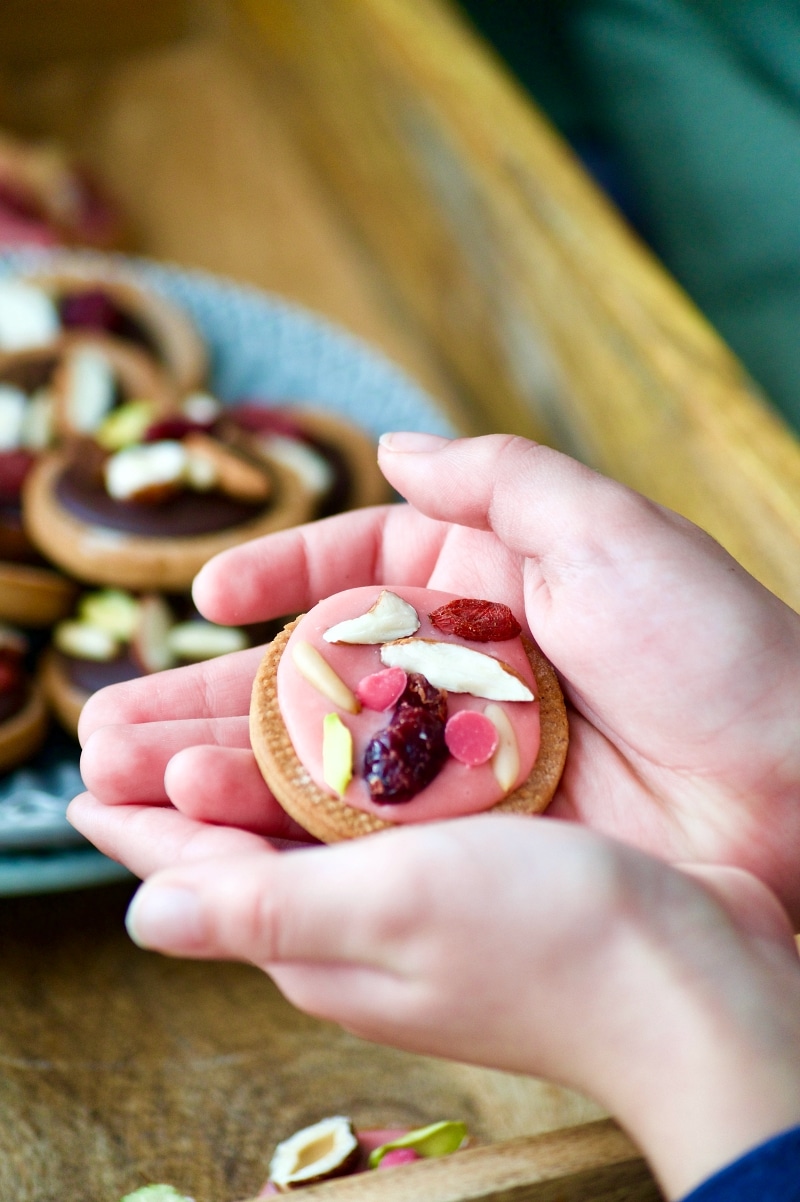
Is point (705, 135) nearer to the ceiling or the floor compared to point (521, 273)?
nearer to the ceiling

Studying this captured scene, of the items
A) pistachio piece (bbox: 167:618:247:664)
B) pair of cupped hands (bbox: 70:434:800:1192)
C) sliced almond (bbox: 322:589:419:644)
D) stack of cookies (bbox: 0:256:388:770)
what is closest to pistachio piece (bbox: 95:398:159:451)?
stack of cookies (bbox: 0:256:388:770)

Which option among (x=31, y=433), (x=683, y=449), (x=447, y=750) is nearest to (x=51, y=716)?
(x=31, y=433)

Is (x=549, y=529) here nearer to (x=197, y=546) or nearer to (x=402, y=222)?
(x=197, y=546)

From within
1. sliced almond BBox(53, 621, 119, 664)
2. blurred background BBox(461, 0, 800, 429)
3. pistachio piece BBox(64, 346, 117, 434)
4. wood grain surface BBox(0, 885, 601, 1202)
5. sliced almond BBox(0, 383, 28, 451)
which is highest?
blurred background BBox(461, 0, 800, 429)

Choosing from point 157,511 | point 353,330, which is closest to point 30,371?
point 157,511

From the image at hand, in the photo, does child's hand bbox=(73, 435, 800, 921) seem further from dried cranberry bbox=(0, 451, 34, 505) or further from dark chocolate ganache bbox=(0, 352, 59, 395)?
dark chocolate ganache bbox=(0, 352, 59, 395)

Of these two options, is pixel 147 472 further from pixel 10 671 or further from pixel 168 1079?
pixel 168 1079
